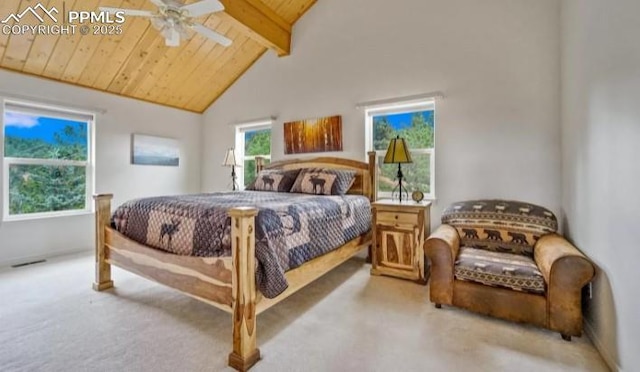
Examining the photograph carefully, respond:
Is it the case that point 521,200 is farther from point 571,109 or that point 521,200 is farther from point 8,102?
point 8,102

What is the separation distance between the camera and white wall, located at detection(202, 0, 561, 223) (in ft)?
9.08

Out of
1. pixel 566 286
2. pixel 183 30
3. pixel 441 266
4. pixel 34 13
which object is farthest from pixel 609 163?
pixel 34 13

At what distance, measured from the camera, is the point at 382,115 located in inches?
146

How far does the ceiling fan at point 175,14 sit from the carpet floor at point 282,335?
7.57 ft

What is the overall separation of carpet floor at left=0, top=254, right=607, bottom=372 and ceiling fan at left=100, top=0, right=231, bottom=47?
90.8 inches

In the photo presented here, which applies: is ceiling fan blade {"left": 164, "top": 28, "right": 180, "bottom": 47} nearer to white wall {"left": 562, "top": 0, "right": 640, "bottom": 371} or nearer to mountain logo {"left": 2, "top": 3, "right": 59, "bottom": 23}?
mountain logo {"left": 2, "top": 3, "right": 59, "bottom": 23}

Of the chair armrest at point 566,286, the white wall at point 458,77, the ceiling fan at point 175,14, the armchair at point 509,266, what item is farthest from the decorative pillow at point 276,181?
the chair armrest at point 566,286

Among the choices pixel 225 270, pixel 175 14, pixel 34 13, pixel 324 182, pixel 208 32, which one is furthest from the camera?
pixel 324 182

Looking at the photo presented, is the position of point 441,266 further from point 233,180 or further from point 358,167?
point 233,180

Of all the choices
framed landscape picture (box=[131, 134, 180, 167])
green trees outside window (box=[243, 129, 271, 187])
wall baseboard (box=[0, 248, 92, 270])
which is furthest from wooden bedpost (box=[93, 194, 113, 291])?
green trees outside window (box=[243, 129, 271, 187])

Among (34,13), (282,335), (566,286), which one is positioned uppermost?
(34,13)

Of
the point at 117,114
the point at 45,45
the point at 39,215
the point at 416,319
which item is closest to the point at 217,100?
the point at 117,114

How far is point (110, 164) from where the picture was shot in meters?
4.23

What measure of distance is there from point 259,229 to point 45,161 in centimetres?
370
